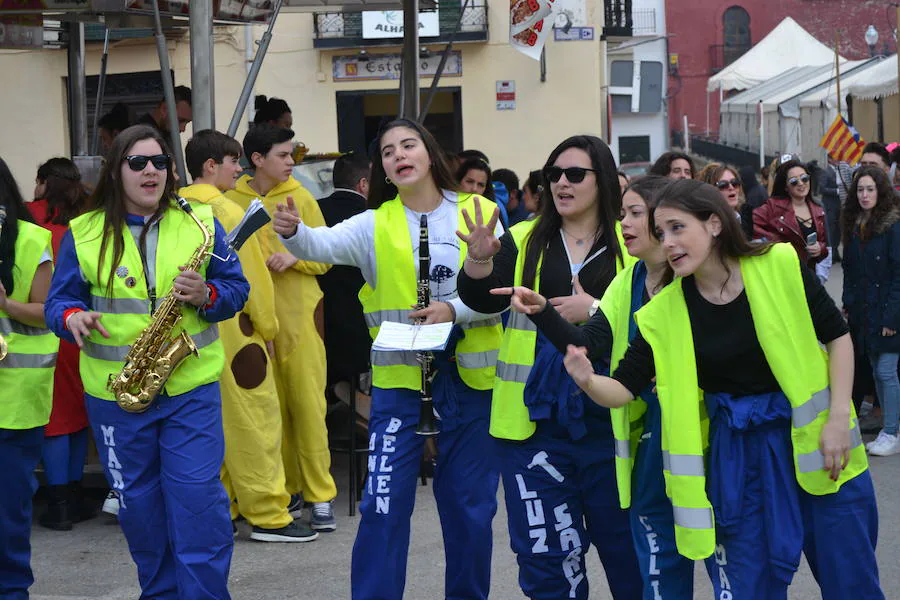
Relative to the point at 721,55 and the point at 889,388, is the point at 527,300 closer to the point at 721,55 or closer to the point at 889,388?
the point at 889,388

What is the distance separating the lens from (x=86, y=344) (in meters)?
4.90

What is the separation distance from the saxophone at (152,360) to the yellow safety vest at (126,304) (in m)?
0.04

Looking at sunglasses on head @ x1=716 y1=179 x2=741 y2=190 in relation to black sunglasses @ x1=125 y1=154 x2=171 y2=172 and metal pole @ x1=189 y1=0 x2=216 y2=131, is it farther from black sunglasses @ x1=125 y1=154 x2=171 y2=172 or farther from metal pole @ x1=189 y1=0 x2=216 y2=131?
black sunglasses @ x1=125 y1=154 x2=171 y2=172

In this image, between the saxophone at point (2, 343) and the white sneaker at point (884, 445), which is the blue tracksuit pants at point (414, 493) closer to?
the saxophone at point (2, 343)

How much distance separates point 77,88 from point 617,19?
2035 centimetres

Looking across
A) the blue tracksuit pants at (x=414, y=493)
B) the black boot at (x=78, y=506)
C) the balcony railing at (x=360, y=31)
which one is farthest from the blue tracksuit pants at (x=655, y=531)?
the balcony railing at (x=360, y=31)

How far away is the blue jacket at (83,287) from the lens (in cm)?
482

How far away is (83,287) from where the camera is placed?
493 centimetres

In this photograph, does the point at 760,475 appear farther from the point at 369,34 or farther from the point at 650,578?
the point at 369,34

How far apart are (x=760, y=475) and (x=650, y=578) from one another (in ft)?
1.77

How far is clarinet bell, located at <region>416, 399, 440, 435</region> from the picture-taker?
496 centimetres

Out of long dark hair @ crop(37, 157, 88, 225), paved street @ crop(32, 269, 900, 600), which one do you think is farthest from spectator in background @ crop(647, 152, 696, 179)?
long dark hair @ crop(37, 157, 88, 225)

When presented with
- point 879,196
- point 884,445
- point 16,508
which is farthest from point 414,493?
point 879,196

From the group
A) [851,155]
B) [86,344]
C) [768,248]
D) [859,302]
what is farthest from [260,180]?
[851,155]
